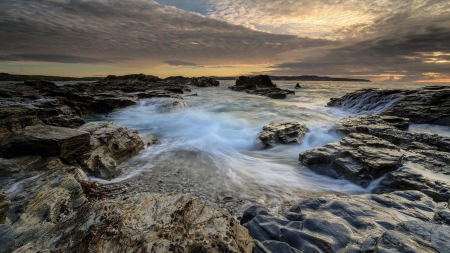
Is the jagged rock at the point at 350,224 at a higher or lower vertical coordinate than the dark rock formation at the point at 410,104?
lower

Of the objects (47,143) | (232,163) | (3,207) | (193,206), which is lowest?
(232,163)

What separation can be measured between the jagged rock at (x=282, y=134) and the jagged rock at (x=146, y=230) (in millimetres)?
7266

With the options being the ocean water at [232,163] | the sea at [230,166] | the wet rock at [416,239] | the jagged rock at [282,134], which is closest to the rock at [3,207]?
the sea at [230,166]

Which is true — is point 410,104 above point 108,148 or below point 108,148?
above

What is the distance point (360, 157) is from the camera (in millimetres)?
6625

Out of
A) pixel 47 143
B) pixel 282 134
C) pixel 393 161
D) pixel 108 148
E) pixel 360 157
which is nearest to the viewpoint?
pixel 47 143

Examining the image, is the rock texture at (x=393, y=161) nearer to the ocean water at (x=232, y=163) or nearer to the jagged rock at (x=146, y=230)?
the ocean water at (x=232, y=163)

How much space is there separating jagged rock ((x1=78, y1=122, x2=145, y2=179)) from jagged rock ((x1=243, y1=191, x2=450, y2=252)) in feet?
14.9

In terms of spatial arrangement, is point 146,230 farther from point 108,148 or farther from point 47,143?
point 108,148

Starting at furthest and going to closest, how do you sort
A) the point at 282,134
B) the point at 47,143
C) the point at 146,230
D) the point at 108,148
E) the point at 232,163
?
the point at 282,134 → the point at 232,163 → the point at 108,148 → the point at 47,143 → the point at 146,230

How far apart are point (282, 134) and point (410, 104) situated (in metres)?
11.6

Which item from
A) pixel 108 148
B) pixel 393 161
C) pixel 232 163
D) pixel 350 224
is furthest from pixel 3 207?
pixel 393 161

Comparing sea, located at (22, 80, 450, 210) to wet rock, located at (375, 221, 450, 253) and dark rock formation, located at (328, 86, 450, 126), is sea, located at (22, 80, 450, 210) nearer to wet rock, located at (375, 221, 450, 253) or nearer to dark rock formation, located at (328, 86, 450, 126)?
dark rock formation, located at (328, 86, 450, 126)

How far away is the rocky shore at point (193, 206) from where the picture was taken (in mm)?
2561
